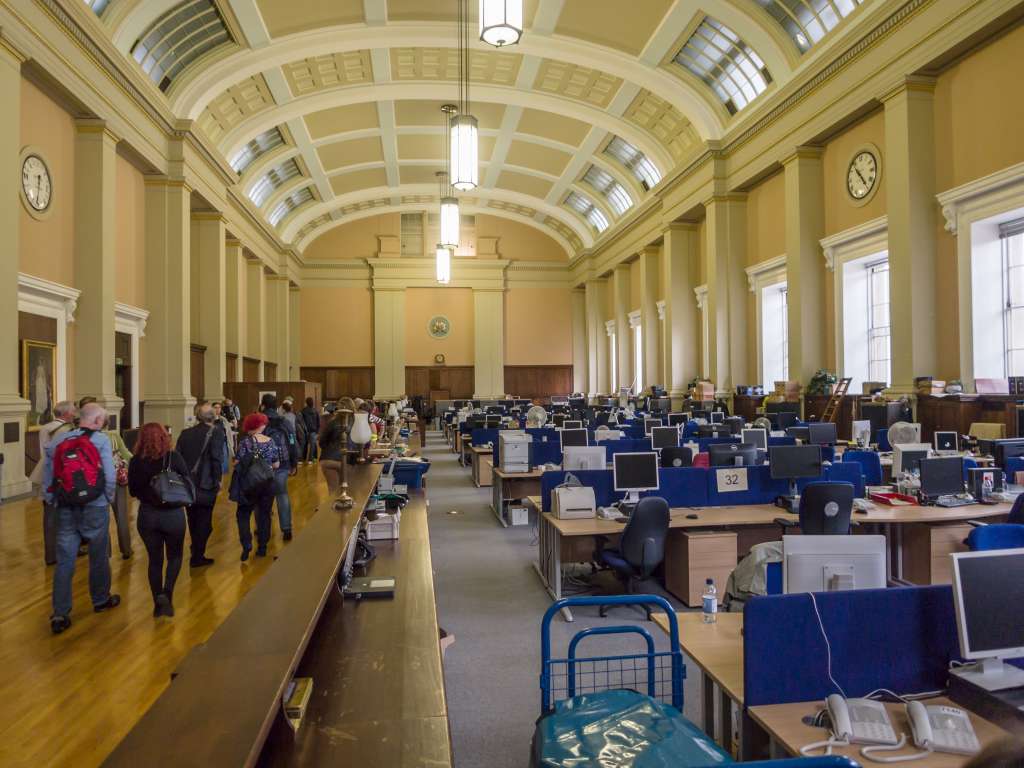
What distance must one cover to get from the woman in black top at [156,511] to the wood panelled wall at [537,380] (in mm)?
27516

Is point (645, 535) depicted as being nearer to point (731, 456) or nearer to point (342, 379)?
point (731, 456)

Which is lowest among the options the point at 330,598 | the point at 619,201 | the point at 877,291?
the point at 330,598

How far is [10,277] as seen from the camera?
30.1ft

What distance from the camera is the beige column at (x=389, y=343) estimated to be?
102 feet

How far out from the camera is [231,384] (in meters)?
19.4

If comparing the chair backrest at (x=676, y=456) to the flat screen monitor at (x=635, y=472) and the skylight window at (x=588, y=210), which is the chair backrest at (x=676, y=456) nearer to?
the flat screen monitor at (x=635, y=472)

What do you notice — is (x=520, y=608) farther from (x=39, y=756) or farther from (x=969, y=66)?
(x=969, y=66)

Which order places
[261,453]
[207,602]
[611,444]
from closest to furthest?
1. [207,602]
2. [261,453]
3. [611,444]

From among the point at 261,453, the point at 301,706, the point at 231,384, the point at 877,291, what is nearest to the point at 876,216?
the point at 877,291

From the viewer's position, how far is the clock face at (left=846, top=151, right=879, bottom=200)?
12688 mm

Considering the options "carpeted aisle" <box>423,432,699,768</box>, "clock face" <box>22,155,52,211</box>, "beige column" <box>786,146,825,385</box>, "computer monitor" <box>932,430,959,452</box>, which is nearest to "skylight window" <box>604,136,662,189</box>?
"beige column" <box>786,146,825,385</box>

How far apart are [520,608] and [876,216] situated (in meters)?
10.8

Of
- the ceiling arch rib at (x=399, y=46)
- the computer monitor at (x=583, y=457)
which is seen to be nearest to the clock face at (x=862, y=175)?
the ceiling arch rib at (x=399, y=46)

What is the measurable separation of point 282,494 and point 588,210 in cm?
2305
